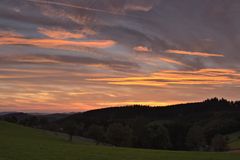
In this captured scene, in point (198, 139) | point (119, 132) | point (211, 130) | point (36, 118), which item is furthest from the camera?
point (36, 118)

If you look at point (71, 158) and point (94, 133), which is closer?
point (71, 158)

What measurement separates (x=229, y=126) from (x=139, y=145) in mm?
65153

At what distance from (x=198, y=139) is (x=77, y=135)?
48155 millimetres

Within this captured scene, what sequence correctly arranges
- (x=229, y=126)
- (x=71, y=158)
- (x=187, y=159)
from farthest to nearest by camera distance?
(x=229, y=126) → (x=187, y=159) → (x=71, y=158)

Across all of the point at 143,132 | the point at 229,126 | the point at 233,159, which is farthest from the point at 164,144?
the point at 233,159

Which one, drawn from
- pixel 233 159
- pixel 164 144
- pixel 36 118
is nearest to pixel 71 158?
pixel 233 159

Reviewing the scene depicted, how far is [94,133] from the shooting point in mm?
133875

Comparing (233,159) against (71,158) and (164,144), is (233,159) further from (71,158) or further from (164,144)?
(164,144)

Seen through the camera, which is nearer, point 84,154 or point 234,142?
point 84,154

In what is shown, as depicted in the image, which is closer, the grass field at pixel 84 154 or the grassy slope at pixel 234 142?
the grass field at pixel 84 154

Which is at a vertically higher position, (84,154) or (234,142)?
(84,154)

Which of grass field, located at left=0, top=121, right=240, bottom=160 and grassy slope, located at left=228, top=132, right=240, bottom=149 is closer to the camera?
grass field, located at left=0, top=121, right=240, bottom=160

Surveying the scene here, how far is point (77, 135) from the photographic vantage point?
14088cm

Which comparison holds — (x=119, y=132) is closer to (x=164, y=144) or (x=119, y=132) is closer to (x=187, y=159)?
(x=164, y=144)
